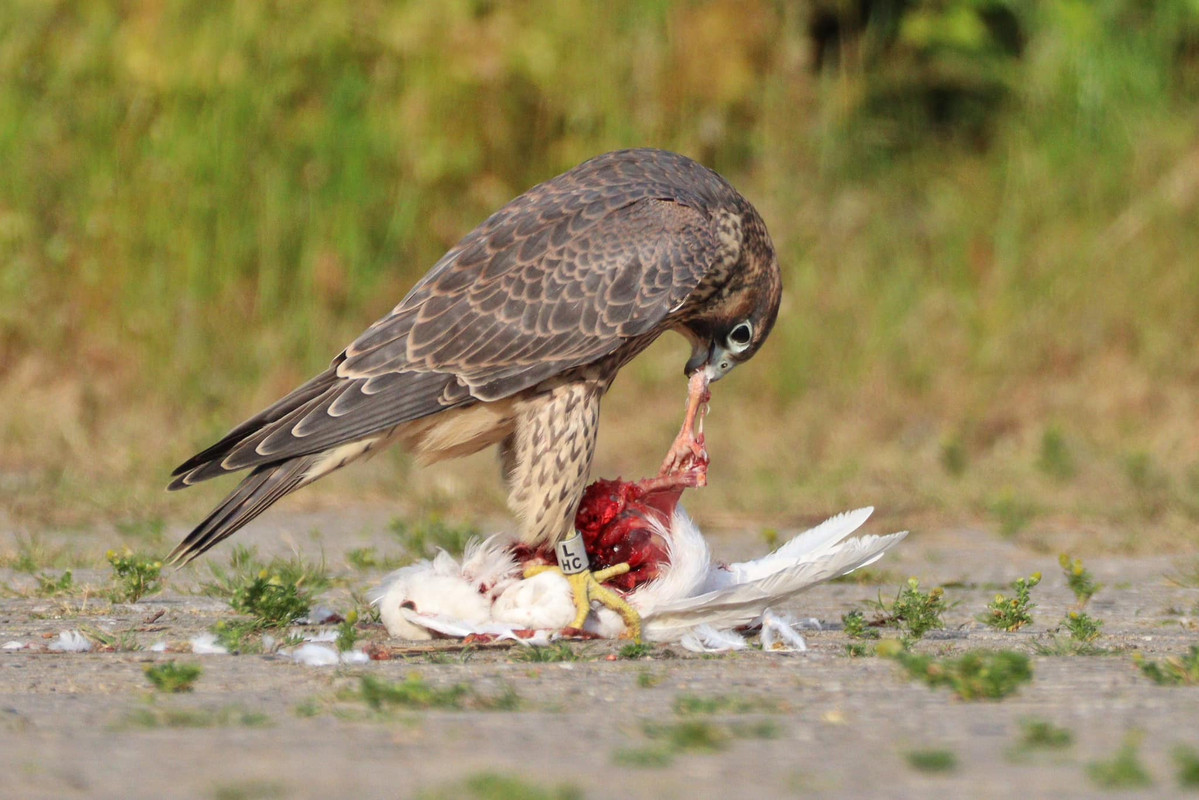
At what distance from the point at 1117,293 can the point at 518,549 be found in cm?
487

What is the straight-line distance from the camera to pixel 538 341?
430cm

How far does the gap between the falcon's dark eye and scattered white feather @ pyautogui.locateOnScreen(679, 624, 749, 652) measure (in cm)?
118

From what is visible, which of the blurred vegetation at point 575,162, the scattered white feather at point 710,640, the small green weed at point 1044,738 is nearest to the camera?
the small green weed at point 1044,738

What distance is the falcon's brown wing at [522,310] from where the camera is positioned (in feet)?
13.8

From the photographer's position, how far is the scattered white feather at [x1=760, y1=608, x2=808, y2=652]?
11.4 feet

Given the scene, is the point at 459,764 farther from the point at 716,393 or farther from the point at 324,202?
the point at 324,202

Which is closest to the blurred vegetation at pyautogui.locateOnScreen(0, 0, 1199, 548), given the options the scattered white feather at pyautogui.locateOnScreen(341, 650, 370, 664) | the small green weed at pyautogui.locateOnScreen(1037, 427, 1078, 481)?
the small green weed at pyautogui.locateOnScreen(1037, 427, 1078, 481)

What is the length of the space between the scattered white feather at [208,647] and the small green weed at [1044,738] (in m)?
1.74

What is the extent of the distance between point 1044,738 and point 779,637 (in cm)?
128

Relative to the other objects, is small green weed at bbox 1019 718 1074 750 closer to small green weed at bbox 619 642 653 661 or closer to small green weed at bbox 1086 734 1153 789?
small green weed at bbox 1086 734 1153 789

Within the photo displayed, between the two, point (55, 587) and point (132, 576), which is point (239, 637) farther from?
point (55, 587)

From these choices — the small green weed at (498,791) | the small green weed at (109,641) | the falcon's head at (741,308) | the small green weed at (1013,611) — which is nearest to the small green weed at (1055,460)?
the falcon's head at (741,308)

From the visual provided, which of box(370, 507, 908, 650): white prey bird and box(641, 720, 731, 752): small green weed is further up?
box(641, 720, 731, 752): small green weed

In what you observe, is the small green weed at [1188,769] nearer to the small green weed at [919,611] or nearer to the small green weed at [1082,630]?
the small green weed at [1082,630]
